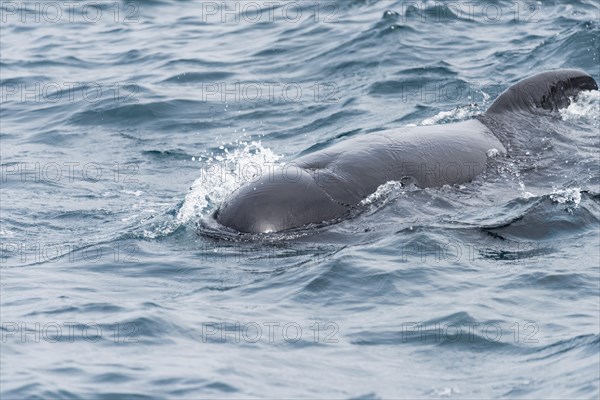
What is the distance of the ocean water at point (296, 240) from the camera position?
8641mm

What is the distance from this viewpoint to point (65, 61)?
23.7 m

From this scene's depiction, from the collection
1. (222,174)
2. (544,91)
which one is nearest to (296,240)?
(222,174)

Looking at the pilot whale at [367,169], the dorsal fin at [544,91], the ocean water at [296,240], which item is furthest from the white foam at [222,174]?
the dorsal fin at [544,91]

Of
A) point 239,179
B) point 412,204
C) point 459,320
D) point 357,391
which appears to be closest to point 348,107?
point 239,179

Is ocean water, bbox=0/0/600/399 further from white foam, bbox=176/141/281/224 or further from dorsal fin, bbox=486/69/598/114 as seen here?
dorsal fin, bbox=486/69/598/114

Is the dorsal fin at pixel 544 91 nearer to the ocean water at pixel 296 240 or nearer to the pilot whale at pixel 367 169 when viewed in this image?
the pilot whale at pixel 367 169

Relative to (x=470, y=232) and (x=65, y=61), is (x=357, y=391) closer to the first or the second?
(x=470, y=232)

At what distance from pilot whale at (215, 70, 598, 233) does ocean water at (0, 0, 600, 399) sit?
176mm

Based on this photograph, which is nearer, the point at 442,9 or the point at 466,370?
the point at 466,370

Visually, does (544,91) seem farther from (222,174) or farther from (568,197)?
(222,174)

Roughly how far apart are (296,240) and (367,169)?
1297 mm

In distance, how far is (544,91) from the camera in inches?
567

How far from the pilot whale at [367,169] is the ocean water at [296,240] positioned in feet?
0.58

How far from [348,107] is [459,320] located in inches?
379
